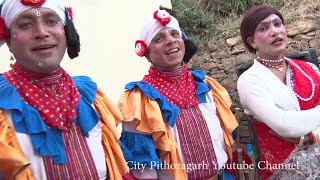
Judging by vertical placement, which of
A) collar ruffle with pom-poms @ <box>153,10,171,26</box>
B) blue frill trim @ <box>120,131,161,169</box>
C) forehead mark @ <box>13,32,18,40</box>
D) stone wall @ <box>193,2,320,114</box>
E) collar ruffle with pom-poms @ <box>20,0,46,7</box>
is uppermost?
collar ruffle with pom-poms @ <box>20,0,46,7</box>

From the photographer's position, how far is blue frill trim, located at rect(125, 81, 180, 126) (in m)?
2.04

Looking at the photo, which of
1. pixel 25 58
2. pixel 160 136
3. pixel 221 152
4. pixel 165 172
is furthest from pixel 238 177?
pixel 25 58

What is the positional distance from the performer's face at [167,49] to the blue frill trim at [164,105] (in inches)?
9.5

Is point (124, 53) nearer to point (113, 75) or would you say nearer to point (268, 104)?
point (113, 75)

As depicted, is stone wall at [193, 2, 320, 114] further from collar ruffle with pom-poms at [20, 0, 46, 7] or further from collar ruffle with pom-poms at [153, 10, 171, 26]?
collar ruffle with pom-poms at [20, 0, 46, 7]

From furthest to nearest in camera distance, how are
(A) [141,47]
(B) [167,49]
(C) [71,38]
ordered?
(A) [141,47] → (B) [167,49] → (C) [71,38]

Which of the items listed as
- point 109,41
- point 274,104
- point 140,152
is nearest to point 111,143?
point 140,152

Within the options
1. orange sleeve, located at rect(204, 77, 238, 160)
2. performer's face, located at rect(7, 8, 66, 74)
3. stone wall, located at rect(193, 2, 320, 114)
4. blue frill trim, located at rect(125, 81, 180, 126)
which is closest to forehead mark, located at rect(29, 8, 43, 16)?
performer's face, located at rect(7, 8, 66, 74)

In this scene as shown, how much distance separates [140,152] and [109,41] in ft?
7.66

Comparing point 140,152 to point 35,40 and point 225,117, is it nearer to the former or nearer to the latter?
point 225,117

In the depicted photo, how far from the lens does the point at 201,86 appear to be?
7.36 feet

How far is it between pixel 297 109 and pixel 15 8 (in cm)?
194

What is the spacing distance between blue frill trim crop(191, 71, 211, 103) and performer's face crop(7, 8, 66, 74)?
3.63ft

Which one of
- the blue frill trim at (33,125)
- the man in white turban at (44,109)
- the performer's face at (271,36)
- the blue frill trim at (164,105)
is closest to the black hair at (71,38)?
the man in white turban at (44,109)
